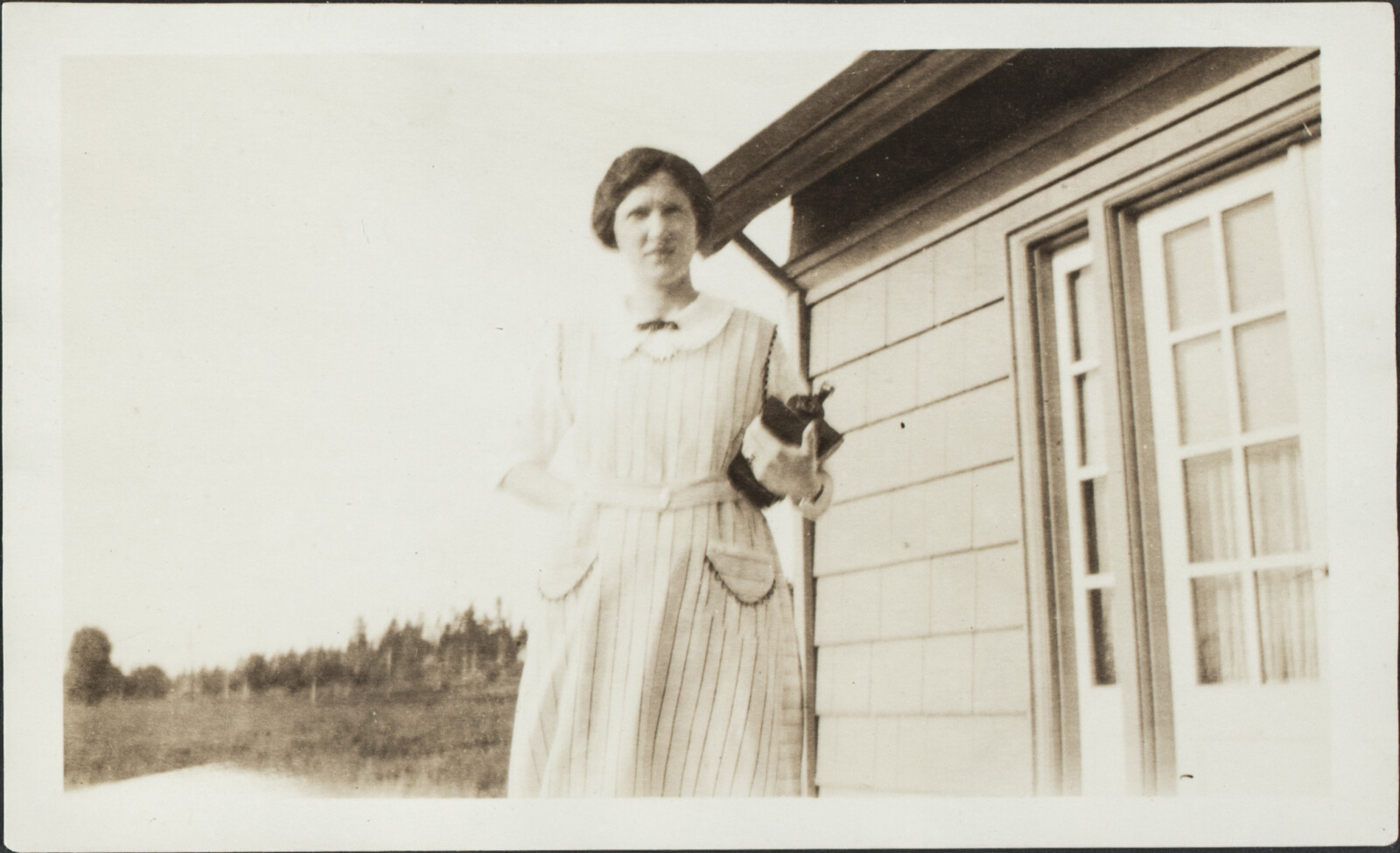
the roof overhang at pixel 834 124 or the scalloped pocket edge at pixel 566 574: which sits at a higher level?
the roof overhang at pixel 834 124

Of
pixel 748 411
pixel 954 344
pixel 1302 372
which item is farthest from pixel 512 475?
pixel 1302 372

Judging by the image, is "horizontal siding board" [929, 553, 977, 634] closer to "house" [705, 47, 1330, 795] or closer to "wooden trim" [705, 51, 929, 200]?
"house" [705, 47, 1330, 795]

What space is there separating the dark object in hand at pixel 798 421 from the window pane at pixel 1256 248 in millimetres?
844

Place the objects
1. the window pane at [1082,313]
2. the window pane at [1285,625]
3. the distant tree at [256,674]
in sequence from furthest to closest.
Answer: the distant tree at [256,674] → the window pane at [1082,313] → the window pane at [1285,625]

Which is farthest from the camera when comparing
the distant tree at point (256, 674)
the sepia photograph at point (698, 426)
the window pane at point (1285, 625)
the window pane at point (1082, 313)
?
the distant tree at point (256, 674)

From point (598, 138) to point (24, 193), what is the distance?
1.31 meters

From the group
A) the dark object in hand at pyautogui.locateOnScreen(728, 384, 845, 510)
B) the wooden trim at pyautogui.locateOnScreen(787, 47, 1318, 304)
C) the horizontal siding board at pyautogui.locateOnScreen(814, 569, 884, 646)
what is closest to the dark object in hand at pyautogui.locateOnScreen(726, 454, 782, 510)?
the dark object in hand at pyautogui.locateOnScreen(728, 384, 845, 510)

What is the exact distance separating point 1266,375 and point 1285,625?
18.8 inches

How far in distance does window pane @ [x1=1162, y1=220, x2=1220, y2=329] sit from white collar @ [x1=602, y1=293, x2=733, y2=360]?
893mm

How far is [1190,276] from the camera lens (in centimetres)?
237

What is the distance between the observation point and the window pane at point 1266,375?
2316mm

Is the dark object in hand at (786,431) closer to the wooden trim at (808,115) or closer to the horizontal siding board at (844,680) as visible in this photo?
the horizontal siding board at (844,680)

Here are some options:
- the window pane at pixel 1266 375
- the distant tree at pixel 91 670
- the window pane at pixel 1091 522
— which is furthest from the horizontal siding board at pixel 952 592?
the distant tree at pixel 91 670

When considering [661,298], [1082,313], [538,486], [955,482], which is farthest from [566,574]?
[1082,313]
